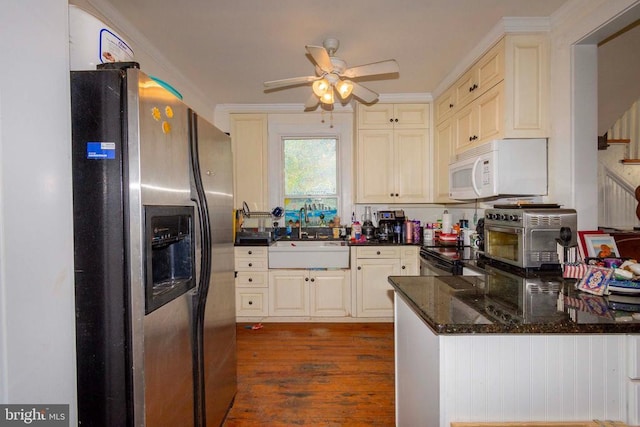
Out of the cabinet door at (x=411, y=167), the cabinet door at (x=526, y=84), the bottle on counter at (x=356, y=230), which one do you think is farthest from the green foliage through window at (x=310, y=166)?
the cabinet door at (x=526, y=84)

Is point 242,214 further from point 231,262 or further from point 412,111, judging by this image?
point 412,111

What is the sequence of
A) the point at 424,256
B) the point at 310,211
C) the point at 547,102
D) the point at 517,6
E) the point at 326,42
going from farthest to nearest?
the point at 310,211
the point at 424,256
the point at 326,42
the point at 547,102
the point at 517,6

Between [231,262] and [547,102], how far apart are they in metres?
2.36

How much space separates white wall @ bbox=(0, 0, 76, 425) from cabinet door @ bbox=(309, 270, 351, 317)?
2469mm

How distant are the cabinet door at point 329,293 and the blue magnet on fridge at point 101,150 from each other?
2.54 metres

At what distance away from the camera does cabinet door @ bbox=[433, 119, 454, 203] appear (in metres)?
3.14

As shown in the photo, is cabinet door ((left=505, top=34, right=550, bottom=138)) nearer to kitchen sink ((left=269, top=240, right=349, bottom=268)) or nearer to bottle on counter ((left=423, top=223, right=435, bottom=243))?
bottle on counter ((left=423, top=223, right=435, bottom=243))

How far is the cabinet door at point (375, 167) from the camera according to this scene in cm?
360

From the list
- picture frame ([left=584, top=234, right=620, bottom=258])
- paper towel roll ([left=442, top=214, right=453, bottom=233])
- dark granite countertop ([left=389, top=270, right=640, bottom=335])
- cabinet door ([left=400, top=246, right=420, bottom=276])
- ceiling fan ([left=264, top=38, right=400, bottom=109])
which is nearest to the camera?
dark granite countertop ([left=389, top=270, right=640, bottom=335])

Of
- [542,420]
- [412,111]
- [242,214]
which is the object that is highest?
[412,111]

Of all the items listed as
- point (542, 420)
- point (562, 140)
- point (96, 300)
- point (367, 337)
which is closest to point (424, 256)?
point (367, 337)

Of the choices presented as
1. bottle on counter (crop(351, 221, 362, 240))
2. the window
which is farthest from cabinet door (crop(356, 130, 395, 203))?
the window

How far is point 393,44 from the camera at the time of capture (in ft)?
8.05

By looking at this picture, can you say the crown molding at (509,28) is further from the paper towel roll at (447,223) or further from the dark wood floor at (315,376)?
the dark wood floor at (315,376)
